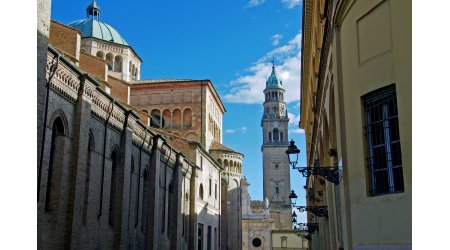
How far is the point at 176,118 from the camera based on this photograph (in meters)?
43.5

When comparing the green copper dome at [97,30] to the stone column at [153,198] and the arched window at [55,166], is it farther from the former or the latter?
the arched window at [55,166]

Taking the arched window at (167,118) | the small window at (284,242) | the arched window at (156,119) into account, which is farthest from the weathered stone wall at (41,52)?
the small window at (284,242)

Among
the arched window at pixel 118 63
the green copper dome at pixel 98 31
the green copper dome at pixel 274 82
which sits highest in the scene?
the green copper dome at pixel 274 82

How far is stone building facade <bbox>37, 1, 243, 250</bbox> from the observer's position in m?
14.9

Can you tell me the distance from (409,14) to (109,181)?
1478 centimetres

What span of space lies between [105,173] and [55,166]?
369 cm

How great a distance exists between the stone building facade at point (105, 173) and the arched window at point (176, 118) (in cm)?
569

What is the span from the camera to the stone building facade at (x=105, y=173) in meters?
Result: 14.9

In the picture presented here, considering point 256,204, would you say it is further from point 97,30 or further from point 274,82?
point 97,30

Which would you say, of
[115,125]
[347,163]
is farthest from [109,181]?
[347,163]

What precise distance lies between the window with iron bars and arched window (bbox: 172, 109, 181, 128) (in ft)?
117

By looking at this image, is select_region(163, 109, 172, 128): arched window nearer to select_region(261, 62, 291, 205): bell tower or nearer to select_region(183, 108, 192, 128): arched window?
select_region(183, 108, 192, 128): arched window

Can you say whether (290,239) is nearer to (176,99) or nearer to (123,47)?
(176,99)

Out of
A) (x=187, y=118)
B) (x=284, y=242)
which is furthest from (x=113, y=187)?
(x=284, y=242)
